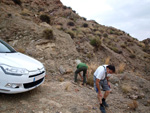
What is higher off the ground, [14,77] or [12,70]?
[12,70]

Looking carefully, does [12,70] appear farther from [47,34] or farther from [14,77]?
[47,34]

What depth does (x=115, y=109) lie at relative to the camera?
3.42 meters

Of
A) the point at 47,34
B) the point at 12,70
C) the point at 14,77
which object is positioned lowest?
the point at 14,77

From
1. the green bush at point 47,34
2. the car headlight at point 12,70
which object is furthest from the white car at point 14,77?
the green bush at point 47,34

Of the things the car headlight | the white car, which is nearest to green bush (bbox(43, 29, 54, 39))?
the white car

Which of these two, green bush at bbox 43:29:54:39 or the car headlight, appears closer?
the car headlight

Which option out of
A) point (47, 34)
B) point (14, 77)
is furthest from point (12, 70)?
point (47, 34)

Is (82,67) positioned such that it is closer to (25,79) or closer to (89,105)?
(89,105)

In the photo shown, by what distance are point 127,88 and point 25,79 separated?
16.0 ft

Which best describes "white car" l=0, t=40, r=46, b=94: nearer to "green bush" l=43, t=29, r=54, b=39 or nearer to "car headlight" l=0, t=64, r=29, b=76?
"car headlight" l=0, t=64, r=29, b=76

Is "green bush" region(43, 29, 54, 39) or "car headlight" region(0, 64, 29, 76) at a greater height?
"green bush" region(43, 29, 54, 39)

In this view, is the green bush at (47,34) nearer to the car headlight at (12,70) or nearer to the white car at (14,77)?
the white car at (14,77)

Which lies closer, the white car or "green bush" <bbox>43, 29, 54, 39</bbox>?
the white car

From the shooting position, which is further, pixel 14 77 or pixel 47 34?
pixel 47 34
